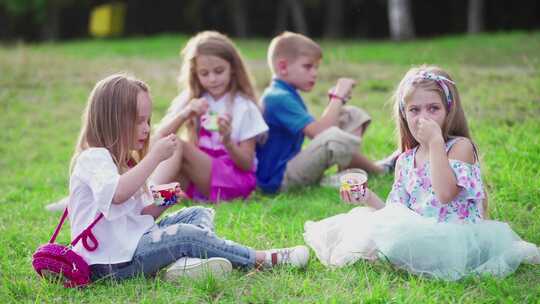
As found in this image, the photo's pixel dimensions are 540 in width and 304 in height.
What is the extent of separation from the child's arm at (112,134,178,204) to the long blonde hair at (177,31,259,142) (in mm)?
1825

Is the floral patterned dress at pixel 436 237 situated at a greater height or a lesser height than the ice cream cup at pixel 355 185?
lesser

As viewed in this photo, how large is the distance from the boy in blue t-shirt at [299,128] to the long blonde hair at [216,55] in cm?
21

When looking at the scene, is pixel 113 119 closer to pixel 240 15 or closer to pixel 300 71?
pixel 300 71

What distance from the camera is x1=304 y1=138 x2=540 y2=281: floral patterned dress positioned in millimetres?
3021

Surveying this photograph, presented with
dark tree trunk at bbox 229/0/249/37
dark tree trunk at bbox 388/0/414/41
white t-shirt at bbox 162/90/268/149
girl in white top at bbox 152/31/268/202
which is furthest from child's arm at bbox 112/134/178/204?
dark tree trunk at bbox 229/0/249/37

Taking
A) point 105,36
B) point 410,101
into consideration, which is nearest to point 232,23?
point 105,36

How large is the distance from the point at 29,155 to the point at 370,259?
180 inches

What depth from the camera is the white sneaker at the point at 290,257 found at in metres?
3.24

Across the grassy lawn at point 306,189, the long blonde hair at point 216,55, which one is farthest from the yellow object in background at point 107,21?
the long blonde hair at point 216,55

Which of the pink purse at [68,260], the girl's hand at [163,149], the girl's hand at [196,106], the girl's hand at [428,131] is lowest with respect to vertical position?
the pink purse at [68,260]

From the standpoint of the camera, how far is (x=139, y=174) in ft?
9.62

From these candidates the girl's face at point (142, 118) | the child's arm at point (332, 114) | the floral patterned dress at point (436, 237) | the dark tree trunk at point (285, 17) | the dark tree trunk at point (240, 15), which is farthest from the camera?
the dark tree trunk at point (240, 15)

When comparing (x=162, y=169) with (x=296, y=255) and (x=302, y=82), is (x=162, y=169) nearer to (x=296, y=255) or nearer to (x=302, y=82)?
(x=302, y=82)

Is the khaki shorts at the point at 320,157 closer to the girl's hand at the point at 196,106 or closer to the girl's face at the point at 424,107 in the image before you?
the girl's hand at the point at 196,106
